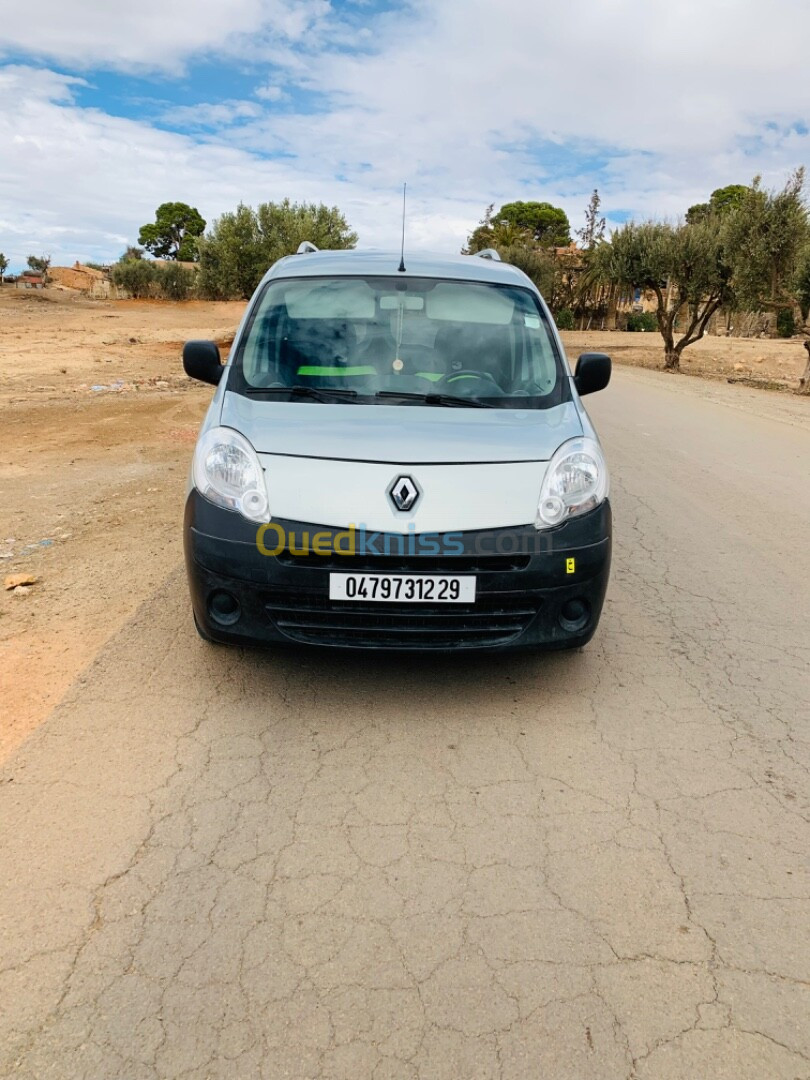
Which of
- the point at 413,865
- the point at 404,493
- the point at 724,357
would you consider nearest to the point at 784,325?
the point at 724,357

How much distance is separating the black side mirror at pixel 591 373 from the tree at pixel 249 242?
96.6 ft

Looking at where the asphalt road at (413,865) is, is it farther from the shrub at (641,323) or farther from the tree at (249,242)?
the shrub at (641,323)

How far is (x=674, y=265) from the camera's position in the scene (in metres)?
24.8

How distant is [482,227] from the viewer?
6069 centimetres

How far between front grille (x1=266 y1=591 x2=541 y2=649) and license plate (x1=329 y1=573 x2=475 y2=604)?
1.3 inches

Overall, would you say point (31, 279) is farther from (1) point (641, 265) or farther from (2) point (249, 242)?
(1) point (641, 265)

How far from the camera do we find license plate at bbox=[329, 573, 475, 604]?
3270mm

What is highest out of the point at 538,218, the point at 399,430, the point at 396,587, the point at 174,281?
the point at 538,218

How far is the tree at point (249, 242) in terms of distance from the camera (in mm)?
33000

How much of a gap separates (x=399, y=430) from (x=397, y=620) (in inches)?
31.7

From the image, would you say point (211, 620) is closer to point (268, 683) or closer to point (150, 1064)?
point (268, 683)

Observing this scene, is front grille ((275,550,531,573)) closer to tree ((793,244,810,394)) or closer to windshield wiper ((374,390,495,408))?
windshield wiper ((374,390,495,408))

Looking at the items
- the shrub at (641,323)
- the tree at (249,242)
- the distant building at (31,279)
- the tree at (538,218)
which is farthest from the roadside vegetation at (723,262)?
the tree at (538,218)

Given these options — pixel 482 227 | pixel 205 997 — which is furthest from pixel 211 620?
pixel 482 227
